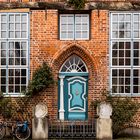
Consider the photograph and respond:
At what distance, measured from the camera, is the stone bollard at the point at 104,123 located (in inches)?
669

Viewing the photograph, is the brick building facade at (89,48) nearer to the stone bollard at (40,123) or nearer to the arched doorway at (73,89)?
the arched doorway at (73,89)

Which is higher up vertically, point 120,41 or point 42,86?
point 120,41

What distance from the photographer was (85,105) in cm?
1908

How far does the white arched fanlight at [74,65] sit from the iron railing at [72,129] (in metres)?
2.32

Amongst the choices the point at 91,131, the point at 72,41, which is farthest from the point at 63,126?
the point at 72,41

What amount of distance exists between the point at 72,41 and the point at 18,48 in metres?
2.27

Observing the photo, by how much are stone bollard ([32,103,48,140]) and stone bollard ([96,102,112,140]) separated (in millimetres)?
2002

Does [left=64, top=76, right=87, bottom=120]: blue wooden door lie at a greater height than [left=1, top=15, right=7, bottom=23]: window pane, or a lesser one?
lesser

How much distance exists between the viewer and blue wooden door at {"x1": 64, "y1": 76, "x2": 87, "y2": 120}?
19.1 m

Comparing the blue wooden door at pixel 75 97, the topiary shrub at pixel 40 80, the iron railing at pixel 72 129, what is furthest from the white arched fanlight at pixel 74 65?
the iron railing at pixel 72 129

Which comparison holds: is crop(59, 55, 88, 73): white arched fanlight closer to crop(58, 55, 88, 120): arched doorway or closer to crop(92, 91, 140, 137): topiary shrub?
crop(58, 55, 88, 120): arched doorway

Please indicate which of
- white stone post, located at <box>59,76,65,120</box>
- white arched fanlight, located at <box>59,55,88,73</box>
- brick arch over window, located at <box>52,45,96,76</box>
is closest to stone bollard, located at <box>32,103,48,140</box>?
white stone post, located at <box>59,76,65,120</box>

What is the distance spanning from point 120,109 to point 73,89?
2.38 m

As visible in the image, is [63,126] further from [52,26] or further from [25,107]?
[52,26]
